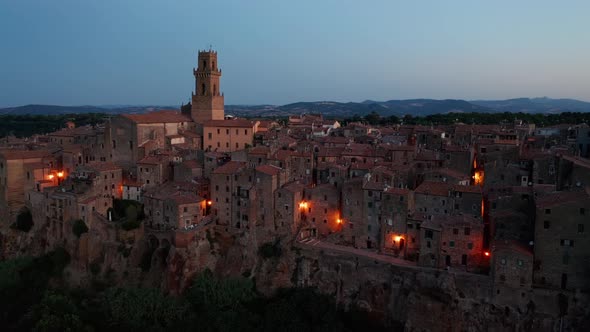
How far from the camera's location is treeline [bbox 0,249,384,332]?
124ft

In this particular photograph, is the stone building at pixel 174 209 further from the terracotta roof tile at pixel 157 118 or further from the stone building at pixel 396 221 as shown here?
the stone building at pixel 396 221

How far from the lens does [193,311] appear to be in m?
40.8

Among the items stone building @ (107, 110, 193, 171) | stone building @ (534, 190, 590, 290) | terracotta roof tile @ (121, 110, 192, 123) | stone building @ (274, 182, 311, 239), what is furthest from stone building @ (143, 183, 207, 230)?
stone building @ (534, 190, 590, 290)

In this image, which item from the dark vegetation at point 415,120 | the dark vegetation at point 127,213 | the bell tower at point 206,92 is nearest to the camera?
the dark vegetation at point 127,213

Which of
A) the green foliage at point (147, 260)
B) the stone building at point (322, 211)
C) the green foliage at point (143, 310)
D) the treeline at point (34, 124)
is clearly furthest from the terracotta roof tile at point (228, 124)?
the treeline at point (34, 124)

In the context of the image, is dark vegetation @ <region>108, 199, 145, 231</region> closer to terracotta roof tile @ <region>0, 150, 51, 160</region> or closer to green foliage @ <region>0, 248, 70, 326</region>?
green foliage @ <region>0, 248, 70, 326</region>

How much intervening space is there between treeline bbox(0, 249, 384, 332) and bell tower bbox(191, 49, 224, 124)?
28.3 meters

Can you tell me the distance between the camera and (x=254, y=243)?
1718 inches

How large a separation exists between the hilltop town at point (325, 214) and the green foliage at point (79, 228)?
0.37 feet

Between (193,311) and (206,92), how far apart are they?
34.5 meters

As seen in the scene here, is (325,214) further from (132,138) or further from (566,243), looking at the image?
(132,138)

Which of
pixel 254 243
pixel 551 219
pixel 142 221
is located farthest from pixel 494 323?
pixel 142 221

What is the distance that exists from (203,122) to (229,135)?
210 inches

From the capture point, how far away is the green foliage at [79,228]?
47.2m
